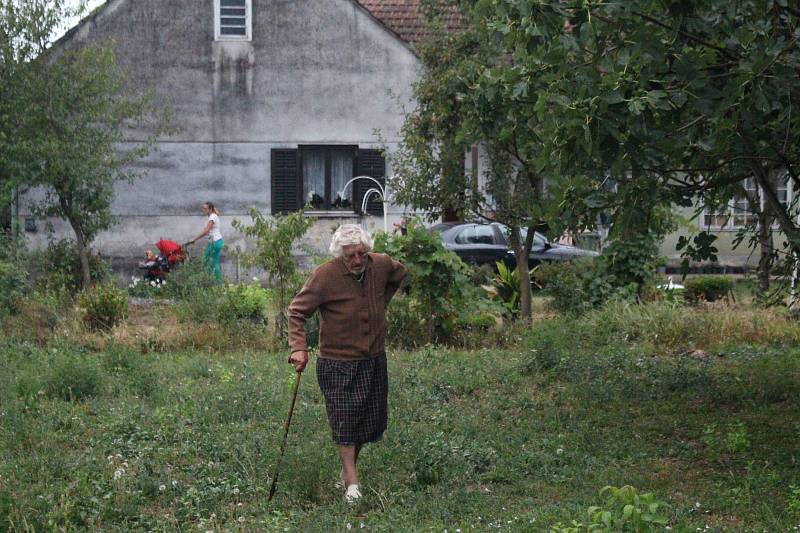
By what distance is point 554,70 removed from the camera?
303 inches

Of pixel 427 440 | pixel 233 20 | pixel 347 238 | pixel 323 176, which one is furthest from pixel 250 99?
pixel 347 238

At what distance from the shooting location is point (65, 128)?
17.8 meters

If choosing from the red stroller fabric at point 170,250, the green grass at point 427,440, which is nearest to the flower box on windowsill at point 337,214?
the red stroller fabric at point 170,250

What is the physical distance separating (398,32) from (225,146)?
493cm

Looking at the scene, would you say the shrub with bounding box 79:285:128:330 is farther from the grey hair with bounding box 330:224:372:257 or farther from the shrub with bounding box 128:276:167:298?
the grey hair with bounding box 330:224:372:257

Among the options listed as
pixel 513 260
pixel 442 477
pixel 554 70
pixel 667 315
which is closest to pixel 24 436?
pixel 442 477

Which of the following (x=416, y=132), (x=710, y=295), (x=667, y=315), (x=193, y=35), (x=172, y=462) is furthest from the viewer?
(x=193, y=35)

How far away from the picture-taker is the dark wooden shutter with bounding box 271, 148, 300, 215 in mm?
22875

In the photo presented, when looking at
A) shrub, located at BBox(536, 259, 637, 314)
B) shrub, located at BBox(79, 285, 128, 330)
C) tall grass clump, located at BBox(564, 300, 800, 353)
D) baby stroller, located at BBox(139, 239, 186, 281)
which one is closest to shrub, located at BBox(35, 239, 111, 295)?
baby stroller, located at BBox(139, 239, 186, 281)

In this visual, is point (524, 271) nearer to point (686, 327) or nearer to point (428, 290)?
point (428, 290)

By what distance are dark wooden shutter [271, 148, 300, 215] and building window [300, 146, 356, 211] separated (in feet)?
0.74

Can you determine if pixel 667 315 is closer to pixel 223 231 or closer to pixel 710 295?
pixel 710 295

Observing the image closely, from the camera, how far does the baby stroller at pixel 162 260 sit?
20422 millimetres

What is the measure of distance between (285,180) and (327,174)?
90cm
